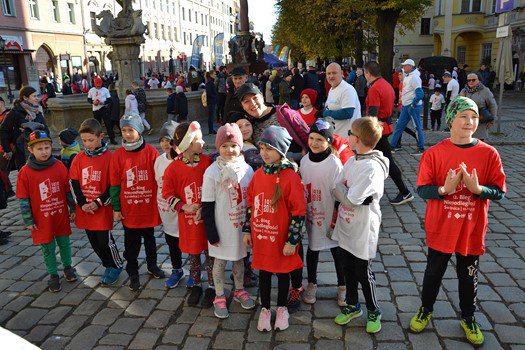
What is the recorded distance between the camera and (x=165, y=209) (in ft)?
13.5

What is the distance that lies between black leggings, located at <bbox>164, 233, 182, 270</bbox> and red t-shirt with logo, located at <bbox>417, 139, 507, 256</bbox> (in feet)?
7.67

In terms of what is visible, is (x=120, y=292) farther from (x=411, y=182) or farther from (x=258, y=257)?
(x=411, y=182)

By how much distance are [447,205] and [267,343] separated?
66.8 inches

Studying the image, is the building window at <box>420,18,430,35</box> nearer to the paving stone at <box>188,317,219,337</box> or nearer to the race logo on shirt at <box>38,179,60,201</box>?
the race logo on shirt at <box>38,179,60,201</box>

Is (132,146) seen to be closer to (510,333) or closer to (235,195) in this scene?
(235,195)

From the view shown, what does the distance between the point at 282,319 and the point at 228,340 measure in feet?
1.51

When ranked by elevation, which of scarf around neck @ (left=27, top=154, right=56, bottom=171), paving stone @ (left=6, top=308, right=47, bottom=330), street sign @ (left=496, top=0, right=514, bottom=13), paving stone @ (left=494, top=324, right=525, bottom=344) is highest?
street sign @ (left=496, top=0, right=514, bottom=13)

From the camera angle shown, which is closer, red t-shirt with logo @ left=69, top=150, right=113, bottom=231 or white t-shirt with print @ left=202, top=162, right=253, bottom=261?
white t-shirt with print @ left=202, top=162, right=253, bottom=261

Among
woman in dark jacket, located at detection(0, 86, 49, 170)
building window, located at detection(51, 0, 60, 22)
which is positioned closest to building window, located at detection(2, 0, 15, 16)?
building window, located at detection(51, 0, 60, 22)

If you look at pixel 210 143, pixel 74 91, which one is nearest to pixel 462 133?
pixel 210 143

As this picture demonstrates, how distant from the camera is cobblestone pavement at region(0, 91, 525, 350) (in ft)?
11.1

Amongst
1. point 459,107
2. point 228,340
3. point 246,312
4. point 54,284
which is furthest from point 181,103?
point 459,107

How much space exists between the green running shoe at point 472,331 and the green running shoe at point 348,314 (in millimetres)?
790

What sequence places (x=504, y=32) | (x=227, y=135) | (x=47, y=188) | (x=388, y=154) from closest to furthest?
(x=227, y=135) → (x=47, y=188) → (x=388, y=154) → (x=504, y=32)
